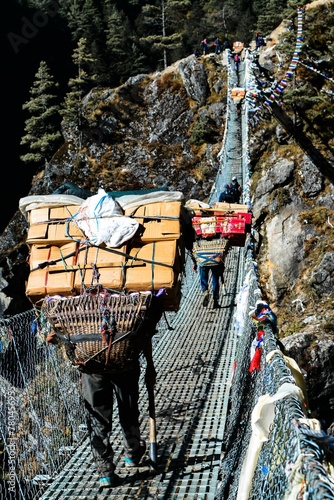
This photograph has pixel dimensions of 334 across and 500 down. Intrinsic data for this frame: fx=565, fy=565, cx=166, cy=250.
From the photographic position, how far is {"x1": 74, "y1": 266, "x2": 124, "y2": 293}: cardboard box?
1.96 meters

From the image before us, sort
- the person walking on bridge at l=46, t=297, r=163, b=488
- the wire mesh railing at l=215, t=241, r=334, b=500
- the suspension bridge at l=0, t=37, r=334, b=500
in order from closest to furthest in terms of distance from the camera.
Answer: the wire mesh railing at l=215, t=241, r=334, b=500, the suspension bridge at l=0, t=37, r=334, b=500, the person walking on bridge at l=46, t=297, r=163, b=488

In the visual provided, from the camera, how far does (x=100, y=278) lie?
1969mm

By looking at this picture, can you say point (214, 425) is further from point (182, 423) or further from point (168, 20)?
point (168, 20)

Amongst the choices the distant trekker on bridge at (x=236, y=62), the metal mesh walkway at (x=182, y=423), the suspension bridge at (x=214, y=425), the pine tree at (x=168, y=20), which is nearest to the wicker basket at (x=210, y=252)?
the suspension bridge at (x=214, y=425)

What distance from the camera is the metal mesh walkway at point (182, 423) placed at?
6.87 feet

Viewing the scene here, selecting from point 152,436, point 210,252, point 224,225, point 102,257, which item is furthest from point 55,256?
point 210,252

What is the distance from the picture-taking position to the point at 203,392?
334cm

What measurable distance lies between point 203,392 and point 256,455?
210 centimetres

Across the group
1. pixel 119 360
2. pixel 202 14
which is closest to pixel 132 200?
pixel 119 360

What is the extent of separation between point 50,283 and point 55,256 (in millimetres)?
109

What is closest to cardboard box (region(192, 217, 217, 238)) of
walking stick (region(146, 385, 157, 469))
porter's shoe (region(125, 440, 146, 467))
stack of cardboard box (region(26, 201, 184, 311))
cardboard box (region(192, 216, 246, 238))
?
cardboard box (region(192, 216, 246, 238))

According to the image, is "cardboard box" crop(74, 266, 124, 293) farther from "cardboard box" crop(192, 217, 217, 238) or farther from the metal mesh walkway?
"cardboard box" crop(192, 217, 217, 238)

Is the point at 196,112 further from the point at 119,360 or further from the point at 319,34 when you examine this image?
the point at 119,360

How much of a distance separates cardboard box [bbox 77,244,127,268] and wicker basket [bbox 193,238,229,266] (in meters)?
2.27
